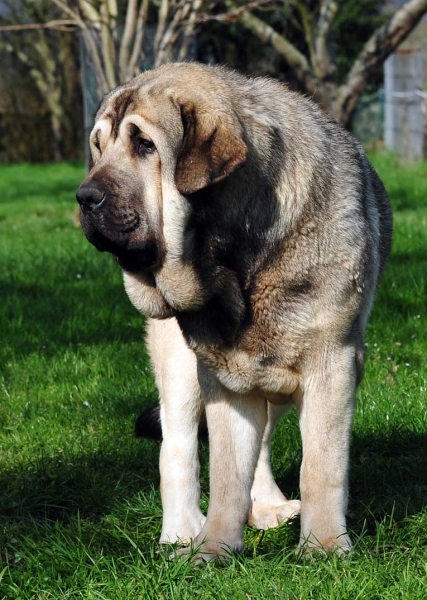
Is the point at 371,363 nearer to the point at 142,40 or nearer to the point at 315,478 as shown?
the point at 315,478

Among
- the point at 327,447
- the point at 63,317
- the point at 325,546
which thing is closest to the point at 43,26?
the point at 63,317

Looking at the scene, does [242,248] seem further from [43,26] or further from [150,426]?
[43,26]

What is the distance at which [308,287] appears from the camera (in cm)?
327

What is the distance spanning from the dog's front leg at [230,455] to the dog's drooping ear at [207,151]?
2.84 ft

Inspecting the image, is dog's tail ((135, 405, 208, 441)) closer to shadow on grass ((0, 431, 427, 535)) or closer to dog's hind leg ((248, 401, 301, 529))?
shadow on grass ((0, 431, 427, 535))

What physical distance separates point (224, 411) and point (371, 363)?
2.09 meters

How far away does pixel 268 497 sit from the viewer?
159 inches

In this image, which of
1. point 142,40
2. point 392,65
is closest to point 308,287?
point 142,40

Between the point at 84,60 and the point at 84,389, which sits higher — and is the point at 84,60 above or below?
above

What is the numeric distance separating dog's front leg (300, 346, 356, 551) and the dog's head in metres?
0.71

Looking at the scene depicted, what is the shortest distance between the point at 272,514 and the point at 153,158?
1.61 metres

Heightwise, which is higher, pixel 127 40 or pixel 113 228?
pixel 113 228

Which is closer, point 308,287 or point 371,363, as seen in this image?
point 308,287

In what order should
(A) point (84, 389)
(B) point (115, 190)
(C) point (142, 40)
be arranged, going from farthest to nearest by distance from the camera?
(C) point (142, 40) < (A) point (84, 389) < (B) point (115, 190)
